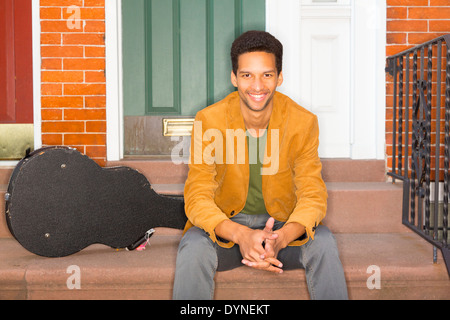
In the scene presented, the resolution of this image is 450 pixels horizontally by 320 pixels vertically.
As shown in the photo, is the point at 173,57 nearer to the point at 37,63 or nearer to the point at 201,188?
the point at 37,63

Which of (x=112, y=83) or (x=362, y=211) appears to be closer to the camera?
(x=362, y=211)

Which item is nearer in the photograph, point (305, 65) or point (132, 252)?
point (132, 252)

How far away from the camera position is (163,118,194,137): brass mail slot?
143 inches

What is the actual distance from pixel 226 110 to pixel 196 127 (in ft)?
0.51

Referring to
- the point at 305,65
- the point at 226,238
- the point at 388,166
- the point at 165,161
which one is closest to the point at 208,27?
the point at 305,65

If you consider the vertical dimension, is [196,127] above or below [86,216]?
above

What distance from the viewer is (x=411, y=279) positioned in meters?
2.14

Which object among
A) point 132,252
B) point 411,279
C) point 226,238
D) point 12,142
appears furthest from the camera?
point 12,142

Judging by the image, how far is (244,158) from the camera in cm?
196

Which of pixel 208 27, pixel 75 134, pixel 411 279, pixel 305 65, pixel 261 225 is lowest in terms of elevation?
pixel 411 279

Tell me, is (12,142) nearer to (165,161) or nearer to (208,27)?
(165,161)

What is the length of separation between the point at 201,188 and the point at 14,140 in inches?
101
